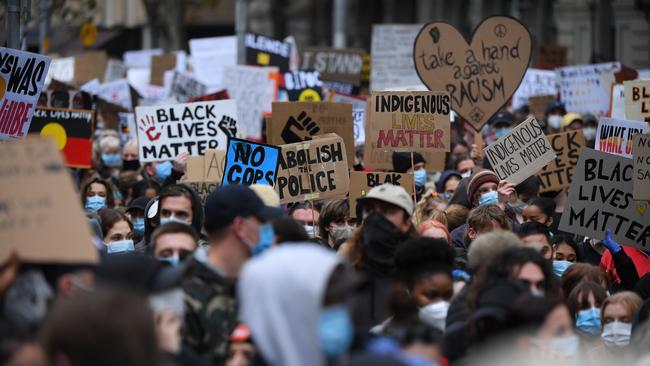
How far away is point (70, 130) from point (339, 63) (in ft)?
32.3

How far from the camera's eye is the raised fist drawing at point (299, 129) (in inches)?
504

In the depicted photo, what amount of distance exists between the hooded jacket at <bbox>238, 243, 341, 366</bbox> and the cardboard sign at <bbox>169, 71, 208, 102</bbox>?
17.2 metres

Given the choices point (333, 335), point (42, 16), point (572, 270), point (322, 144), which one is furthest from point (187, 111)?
point (42, 16)

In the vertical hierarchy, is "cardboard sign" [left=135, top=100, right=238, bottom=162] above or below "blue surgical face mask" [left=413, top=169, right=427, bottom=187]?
above

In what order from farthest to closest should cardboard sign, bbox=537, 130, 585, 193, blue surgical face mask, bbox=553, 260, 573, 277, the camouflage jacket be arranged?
cardboard sign, bbox=537, 130, 585, 193 < blue surgical face mask, bbox=553, 260, 573, 277 < the camouflage jacket

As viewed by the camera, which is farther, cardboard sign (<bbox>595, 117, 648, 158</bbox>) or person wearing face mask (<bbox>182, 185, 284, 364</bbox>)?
cardboard sign (<bbox>595, 117, 648, 158</bbox>)

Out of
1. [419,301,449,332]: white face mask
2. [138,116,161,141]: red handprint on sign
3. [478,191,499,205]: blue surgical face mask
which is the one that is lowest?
[419,301,449,332]: white face mask

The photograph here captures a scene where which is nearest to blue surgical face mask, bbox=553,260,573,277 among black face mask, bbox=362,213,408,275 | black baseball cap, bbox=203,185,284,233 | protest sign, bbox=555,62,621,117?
black face mask, bbox=362,213,408,275

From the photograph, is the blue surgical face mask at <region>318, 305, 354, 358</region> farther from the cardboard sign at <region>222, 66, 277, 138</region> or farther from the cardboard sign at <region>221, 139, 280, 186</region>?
the cardboard sign at <region>222, 66, 277, 138</region>

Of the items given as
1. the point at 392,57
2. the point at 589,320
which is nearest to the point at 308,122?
the point at 589,320

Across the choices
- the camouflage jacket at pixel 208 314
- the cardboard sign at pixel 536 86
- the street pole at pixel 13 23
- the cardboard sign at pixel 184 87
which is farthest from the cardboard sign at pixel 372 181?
the cardboard sign at pixel 536 86

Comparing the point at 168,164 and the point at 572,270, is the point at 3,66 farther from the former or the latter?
the point at 572,270

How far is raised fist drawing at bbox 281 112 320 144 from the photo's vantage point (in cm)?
1280

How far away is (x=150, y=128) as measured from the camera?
43.7ft
